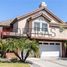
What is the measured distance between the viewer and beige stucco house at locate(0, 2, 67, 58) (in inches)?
1453

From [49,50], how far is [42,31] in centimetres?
365

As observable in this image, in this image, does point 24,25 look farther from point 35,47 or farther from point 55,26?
point 35,47

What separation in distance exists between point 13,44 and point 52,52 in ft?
42.3

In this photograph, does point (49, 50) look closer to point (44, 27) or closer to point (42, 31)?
point (42, 31)

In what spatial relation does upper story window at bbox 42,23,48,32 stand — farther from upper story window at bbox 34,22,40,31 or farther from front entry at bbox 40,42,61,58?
front entry at bbox 40,42,61,58

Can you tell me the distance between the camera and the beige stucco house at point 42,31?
36.9 metres

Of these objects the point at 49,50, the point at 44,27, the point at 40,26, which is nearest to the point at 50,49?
the point at 49,50

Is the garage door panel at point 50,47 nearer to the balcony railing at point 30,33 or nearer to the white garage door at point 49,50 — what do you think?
the white garage door at point 49,50

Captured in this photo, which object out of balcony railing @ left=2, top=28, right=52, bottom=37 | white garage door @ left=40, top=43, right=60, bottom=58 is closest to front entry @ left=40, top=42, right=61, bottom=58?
white garage door @ left=40, top=43, right=60, bottom=58

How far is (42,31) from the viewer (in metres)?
38.3

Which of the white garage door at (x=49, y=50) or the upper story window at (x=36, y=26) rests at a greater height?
the upper story window at (x=36, y=26)

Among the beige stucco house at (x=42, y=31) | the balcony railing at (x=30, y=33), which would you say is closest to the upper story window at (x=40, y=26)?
the beige stucco house at (x=42, y=31)

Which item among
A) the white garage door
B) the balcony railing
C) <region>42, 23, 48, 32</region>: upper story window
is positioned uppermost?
<region>42, 23, 48, 32</region>: upper story window

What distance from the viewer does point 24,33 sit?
124 feet
